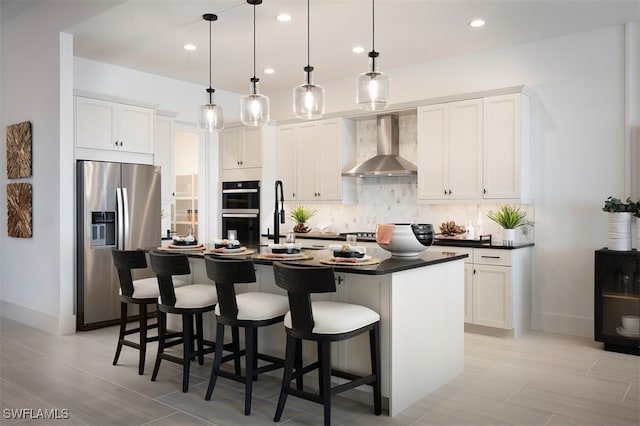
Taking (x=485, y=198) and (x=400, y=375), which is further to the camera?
(x=485, y=198)

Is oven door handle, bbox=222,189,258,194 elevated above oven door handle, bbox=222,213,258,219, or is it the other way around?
oven door handle, bbox=222,189,258,194

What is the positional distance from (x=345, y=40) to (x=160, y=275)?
9.95 feet

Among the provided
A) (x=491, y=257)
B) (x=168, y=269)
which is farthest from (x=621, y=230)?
(x=168, y=269)

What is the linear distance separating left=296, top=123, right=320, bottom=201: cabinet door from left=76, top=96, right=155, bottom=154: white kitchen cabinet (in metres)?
1.91

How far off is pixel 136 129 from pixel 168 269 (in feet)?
8.86

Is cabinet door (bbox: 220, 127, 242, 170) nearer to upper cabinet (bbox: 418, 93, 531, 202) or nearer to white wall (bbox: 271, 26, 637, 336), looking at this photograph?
upper cabinet (bbox: 418, 93, 531, 202)

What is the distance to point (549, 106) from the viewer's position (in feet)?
16.7

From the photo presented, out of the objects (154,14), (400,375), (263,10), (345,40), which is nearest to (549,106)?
(345,40)

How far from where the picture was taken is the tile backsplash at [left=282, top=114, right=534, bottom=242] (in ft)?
18.6

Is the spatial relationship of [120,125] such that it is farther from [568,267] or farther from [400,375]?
[568,267]

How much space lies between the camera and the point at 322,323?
2.71 m

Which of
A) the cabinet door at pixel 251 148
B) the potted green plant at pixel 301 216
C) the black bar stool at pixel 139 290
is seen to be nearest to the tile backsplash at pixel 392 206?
the potted green plant at pixel 301 216

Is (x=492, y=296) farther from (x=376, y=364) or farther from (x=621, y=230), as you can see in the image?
(x=376, y=364)

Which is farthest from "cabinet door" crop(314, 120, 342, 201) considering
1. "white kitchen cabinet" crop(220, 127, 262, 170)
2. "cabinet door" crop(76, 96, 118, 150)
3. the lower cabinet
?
"cabinet door" crop(76, 96, 118, 150)
